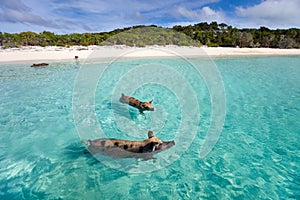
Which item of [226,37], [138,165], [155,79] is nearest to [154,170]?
[138,165]

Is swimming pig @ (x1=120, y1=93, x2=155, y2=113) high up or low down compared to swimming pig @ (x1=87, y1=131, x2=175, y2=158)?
up

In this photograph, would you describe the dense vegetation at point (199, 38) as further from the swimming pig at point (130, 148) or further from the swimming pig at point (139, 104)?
the swimming pig at point (130, 148)

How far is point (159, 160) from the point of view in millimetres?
5988

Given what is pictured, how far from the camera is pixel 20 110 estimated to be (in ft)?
34.4

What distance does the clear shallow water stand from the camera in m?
4.93

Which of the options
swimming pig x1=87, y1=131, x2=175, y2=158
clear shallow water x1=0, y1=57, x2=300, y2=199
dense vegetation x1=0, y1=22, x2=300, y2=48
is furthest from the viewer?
dense vegetation x1=0, y1=22, x2=300, y2=48

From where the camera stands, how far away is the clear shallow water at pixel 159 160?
16.2 ft

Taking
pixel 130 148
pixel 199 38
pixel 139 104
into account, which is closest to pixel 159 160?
pixel 130 148

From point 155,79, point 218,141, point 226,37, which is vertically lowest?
point 218,141

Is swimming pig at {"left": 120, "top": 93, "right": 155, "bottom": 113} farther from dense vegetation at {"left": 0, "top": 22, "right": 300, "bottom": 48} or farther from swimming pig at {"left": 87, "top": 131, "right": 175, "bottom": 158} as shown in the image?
dense vegetation at {"left": 0, "top": 22, "right": 300, "bottom": 48}

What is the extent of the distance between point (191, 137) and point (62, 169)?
451 cm

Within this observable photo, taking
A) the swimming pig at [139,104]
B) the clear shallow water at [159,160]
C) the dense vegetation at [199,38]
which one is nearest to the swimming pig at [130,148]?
the clear shallow water at [159,160]

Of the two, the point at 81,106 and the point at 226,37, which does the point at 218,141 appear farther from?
the point at 226,37

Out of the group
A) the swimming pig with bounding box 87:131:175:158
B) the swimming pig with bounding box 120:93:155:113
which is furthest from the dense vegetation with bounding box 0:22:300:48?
the swimming pig with bounding box 87:131:175:158
